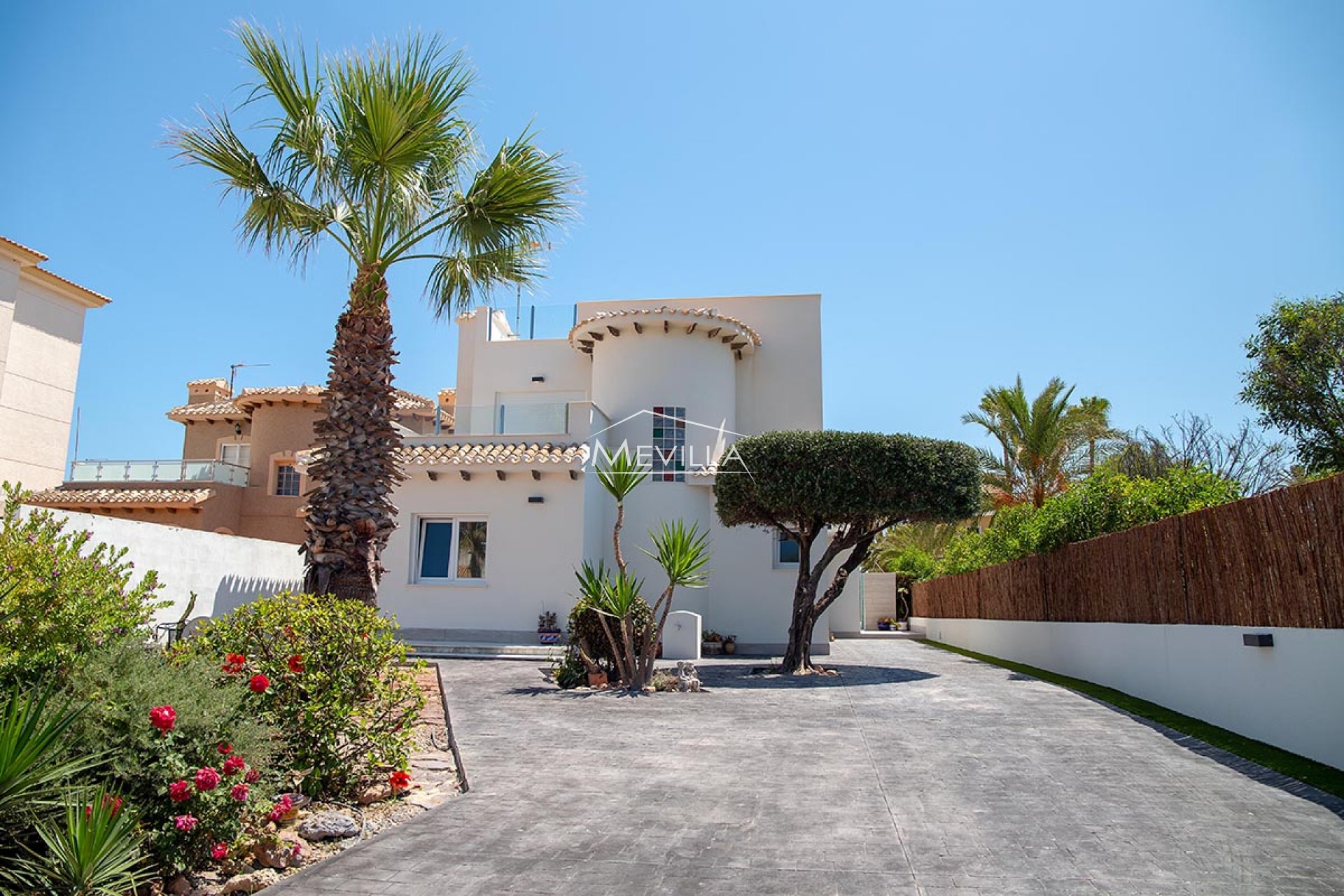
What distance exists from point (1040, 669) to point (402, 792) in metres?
14.1

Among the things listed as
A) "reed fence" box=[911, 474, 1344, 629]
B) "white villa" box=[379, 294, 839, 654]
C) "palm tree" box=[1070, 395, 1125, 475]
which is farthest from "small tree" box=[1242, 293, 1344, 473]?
"white villa" box=[379, 294, 839, 654]

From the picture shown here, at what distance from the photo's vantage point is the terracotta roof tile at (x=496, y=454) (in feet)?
61.5

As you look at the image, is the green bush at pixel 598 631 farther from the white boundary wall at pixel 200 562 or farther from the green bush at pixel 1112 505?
the green bush at pixel 1112 505

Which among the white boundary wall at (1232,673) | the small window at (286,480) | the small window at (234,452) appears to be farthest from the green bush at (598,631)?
the small window at (234,452)

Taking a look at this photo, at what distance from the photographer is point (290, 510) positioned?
3100cm

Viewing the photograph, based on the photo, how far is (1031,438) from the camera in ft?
89.8

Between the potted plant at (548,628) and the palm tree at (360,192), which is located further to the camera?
the potted plant at (548,628)

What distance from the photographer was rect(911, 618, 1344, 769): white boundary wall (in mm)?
7699

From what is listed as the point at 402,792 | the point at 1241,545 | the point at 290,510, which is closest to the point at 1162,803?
the point at 1241,545

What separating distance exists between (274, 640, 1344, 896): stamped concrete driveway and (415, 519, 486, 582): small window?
331 inches

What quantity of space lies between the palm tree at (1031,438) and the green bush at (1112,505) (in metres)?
7.51

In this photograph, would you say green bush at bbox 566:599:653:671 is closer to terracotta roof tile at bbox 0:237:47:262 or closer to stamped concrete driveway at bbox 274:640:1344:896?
stamped concrete driveway at bbox 274:640:1344:896

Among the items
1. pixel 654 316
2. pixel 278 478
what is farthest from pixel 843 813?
pixel 278 478

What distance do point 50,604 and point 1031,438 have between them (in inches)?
1044
